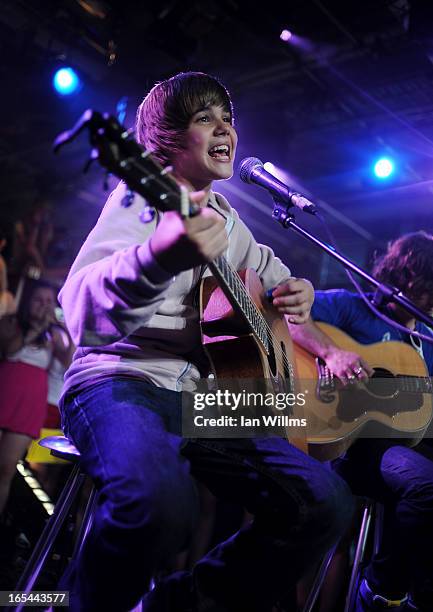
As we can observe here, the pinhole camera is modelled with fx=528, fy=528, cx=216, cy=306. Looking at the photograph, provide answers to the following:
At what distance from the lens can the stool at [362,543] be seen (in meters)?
2.33

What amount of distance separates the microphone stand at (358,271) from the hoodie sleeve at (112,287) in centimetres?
85

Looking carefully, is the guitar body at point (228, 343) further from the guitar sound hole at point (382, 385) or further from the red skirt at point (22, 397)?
the red skirt at point (22, 397)

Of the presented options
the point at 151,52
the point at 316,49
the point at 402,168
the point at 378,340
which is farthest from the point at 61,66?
the point at 378,340

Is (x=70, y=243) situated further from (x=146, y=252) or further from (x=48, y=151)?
(x=146, y=252)

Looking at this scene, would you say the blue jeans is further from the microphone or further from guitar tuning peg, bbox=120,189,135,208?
the microphone

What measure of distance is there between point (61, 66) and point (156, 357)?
5696 mm

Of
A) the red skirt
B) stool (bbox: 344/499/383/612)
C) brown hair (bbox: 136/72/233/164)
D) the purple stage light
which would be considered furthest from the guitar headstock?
the purple stage light

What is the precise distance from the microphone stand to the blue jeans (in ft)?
2.54

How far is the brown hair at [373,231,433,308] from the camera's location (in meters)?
3.22

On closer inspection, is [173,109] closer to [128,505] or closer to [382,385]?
[128,505]

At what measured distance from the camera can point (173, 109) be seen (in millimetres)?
2051

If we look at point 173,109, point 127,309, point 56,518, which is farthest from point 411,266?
point 56,518

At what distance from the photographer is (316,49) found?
612cm

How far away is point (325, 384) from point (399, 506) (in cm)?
63
